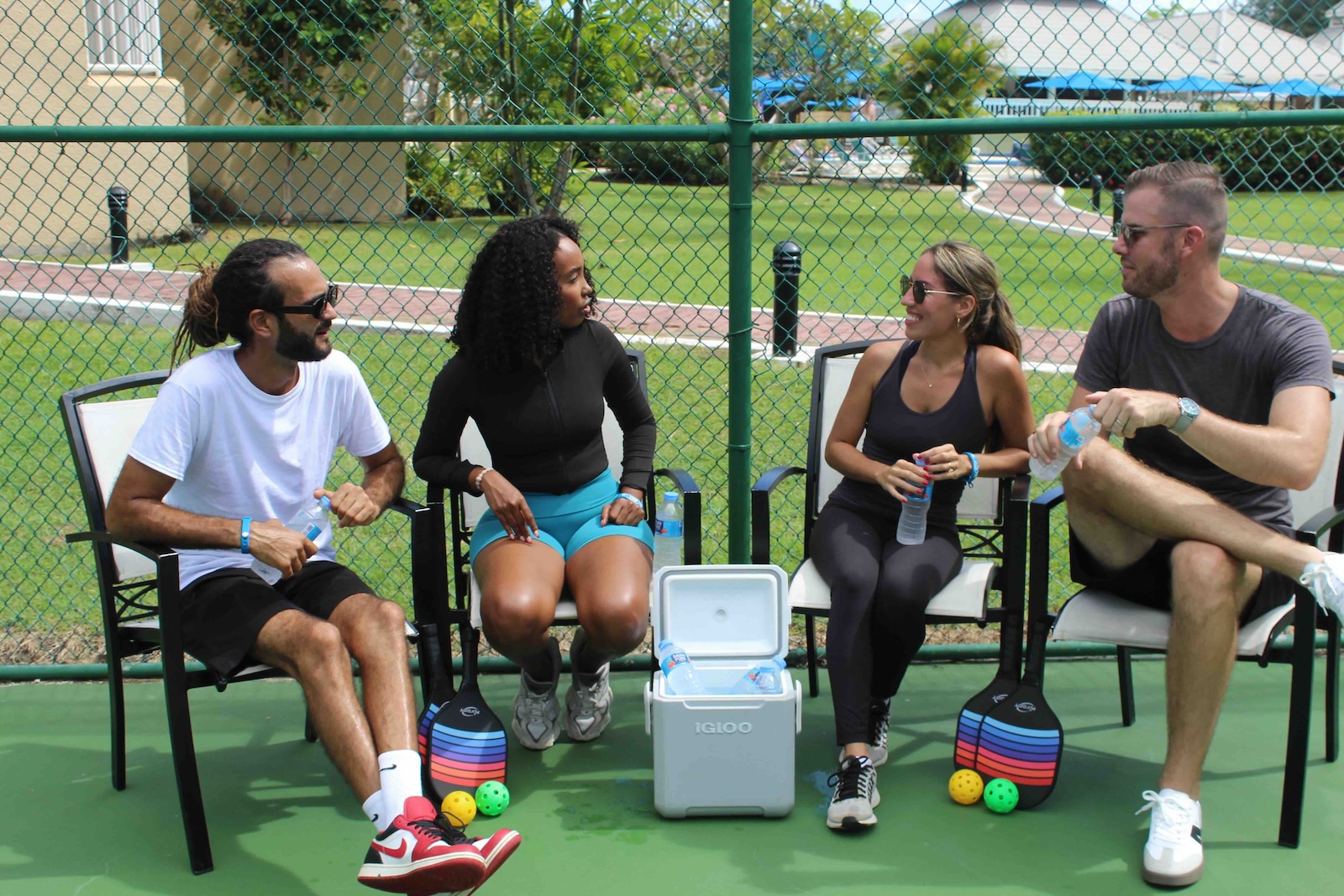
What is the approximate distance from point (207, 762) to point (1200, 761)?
8.46ft

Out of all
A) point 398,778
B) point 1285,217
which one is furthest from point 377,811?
point 1285,217

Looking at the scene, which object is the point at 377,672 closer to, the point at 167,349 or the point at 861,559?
the point at 861,559

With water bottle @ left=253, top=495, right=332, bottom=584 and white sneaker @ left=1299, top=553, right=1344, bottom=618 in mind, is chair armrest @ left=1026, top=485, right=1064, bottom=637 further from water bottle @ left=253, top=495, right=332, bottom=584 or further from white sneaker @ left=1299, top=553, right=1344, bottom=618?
water bottle @ left=253, top=495, right=332, bottom=584

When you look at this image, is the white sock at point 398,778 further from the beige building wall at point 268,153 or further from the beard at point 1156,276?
the beige building wall at point 268,153

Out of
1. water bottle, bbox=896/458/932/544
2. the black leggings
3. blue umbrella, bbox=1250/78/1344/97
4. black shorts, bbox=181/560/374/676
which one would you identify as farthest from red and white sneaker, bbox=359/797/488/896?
blue umbrella, bbox=1250/78/1344/97

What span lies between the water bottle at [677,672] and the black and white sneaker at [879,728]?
0.51 meters

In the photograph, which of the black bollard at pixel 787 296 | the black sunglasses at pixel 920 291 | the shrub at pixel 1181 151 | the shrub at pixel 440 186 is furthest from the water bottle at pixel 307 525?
the shrub at pixel 1181 151

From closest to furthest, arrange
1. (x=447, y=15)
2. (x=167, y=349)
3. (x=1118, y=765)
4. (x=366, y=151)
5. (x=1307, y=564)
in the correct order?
(x=1307, y=564) → (x=1118, y=765) → (x=167, y=349) → (x=447, y=15) → (x=366, y=151)

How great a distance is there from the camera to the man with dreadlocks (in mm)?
2832

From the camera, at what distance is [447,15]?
11242 millimetres

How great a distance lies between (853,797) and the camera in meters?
3.04

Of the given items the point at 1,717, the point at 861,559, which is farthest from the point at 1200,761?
the point at 1,717

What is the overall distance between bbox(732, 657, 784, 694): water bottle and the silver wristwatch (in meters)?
1.13

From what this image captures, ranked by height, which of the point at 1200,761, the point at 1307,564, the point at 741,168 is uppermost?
the point at 741,168
